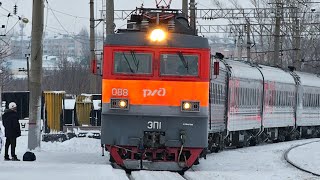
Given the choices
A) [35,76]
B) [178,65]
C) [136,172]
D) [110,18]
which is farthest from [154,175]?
[110,18]

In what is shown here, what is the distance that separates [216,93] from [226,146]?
493cm

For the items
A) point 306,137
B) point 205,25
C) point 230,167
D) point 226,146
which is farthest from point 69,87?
point 230,167

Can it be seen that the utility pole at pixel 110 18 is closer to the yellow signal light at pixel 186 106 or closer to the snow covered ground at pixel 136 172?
the snow covered ground at pixel 136 172

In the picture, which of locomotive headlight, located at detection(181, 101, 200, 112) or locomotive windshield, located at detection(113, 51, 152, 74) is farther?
locomotive windshield, located at detection(113, 51, 152, 74)

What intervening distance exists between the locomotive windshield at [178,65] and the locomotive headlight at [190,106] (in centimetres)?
69

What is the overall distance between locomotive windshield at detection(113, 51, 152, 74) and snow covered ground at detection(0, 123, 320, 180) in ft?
7.57

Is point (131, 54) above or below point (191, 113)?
above

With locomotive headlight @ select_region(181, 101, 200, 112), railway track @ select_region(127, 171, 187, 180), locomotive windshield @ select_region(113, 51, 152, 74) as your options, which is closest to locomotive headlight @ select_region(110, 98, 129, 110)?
locomotive windshield @ select_region(113, 51, 152, 74)

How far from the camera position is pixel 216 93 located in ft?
71.9

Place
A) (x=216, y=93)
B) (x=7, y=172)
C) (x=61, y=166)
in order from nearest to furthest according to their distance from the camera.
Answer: (x=7, y=172) → (x=61, y=166) → (x=216, y=93)

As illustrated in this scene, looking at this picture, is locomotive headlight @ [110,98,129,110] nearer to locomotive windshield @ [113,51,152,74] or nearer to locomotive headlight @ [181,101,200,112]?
locomotive windshield @ [113,51,152,74]

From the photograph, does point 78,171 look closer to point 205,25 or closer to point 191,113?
point 191,113

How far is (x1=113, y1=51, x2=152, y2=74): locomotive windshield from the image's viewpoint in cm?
1688

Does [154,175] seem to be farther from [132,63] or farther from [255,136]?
[255,136]
